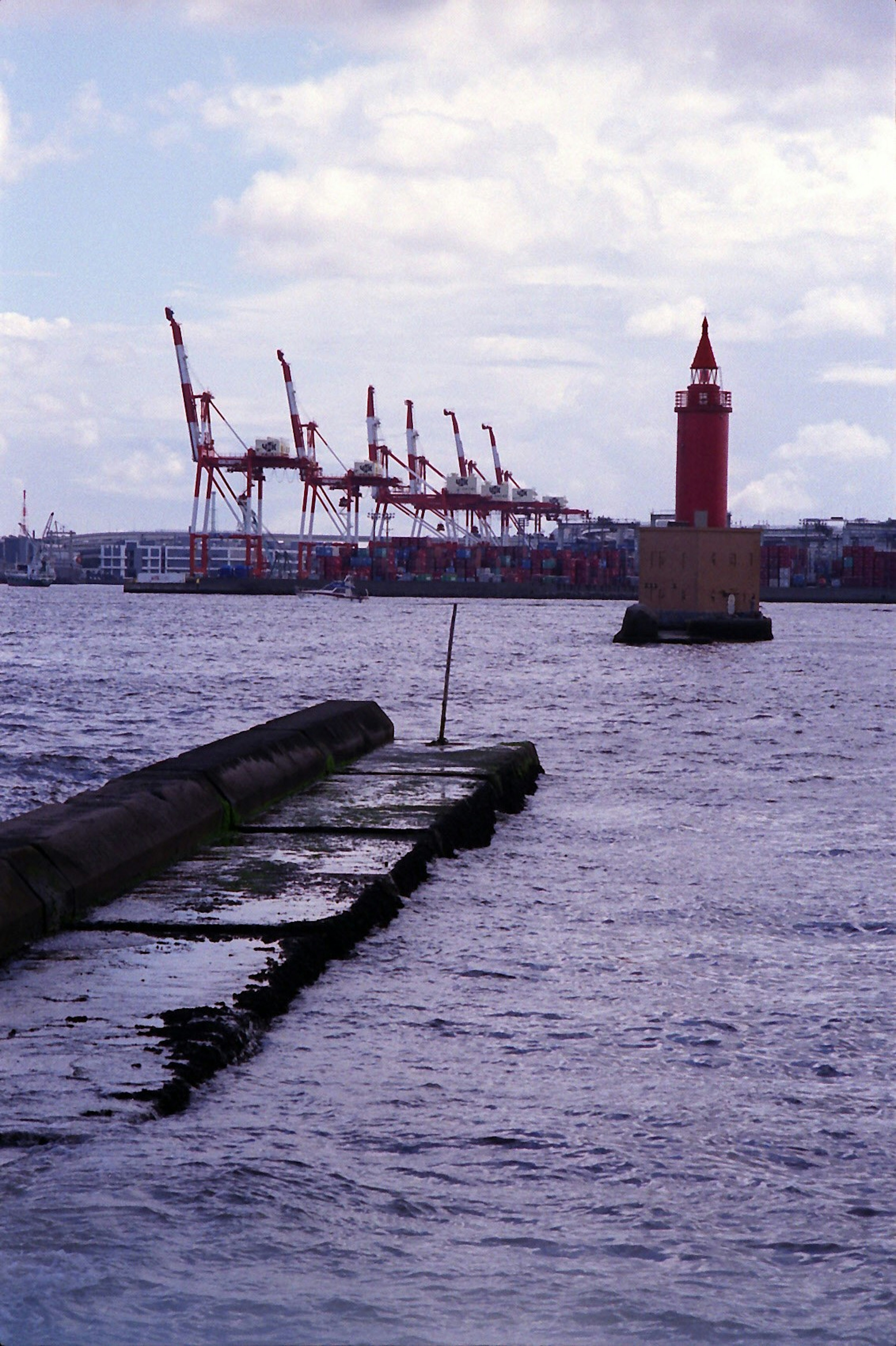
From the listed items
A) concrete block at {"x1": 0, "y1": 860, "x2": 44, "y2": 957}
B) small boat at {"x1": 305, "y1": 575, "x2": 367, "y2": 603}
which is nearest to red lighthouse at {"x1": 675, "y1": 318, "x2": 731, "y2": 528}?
concrete block at {"x1": 0, "y1": 860, "x2": 44, "y2": 957}

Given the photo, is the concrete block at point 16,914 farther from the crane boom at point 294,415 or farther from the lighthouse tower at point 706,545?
the crane boom at point 294,415

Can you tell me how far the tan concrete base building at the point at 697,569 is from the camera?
51750mm

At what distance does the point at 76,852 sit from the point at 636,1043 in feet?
8.78

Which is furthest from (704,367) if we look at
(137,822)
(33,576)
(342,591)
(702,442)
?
(33,576)

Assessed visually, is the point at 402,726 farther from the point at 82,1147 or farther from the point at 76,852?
the point at 82,1147

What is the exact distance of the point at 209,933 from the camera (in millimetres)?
6199

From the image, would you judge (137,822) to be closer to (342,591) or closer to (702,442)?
(702,442)

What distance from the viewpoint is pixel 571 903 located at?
8258mm

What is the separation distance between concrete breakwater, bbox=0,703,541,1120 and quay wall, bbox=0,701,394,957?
0.10 ft

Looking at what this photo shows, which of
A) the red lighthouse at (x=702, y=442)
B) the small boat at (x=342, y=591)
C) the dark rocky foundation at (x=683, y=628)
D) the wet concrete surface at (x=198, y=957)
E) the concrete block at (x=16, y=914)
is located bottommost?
the wet concrete surface at (x=198, y=957)

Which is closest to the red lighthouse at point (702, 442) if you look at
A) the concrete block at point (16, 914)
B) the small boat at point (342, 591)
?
the concrete block at point (16, 914)

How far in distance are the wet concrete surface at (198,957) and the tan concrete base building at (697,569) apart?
4277cm

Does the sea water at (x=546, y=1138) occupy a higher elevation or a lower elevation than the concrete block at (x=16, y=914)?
lower

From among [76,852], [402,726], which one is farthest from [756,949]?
[402,726]
